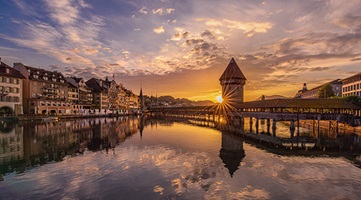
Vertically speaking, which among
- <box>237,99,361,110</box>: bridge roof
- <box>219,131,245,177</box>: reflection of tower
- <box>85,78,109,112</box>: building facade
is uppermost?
<box>85,78,109,112</box>: building facade

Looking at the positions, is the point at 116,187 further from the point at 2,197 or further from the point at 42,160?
the point at 42,160

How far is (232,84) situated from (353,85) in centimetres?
4347

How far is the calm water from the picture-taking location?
1147 centimetres

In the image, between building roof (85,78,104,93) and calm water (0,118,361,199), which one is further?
building roof (85,78,104,93)

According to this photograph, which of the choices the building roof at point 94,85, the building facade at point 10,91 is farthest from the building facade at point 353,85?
the building facade at point 10,91

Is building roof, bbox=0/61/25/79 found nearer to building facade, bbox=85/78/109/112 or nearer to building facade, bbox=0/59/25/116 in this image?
building facade, bbox=0/59/25/116

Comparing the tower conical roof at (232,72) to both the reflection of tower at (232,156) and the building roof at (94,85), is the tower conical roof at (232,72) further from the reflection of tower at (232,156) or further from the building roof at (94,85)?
the building roof at (94,85)

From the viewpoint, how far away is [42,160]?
17531 mm

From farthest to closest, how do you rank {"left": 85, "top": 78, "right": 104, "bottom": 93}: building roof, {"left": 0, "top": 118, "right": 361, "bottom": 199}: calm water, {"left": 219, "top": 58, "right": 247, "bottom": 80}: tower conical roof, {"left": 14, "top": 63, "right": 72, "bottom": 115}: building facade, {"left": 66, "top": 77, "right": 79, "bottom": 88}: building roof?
{"left": 85, "top": 78, "right": 104, "bottom": 93}: building roof, {"left": 66, "top": 77, "right": 79, "bottom": 88}: building roof, {"left": 14, "top": 63, "right": 72, "bottom": 115}: building facade, {"left": 219, "top": 58, "right": 247, "bottom": 80}: tower conical roof, {"left": 0, "top": 118, "right": 361, "bottom": 199}: calm water

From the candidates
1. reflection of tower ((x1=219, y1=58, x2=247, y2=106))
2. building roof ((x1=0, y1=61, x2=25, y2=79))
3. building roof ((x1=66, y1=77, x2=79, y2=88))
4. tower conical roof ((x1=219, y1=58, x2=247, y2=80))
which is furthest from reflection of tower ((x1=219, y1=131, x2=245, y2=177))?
building roof ((x1=66, y1=77, x2=79, y2=88))

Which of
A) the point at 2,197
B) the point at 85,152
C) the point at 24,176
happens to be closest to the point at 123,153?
the point at 85,152

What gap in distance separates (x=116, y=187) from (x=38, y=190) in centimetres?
411

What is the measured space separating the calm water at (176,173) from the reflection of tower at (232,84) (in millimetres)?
37207

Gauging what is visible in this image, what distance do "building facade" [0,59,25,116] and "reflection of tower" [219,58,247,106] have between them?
5675 centimetres
